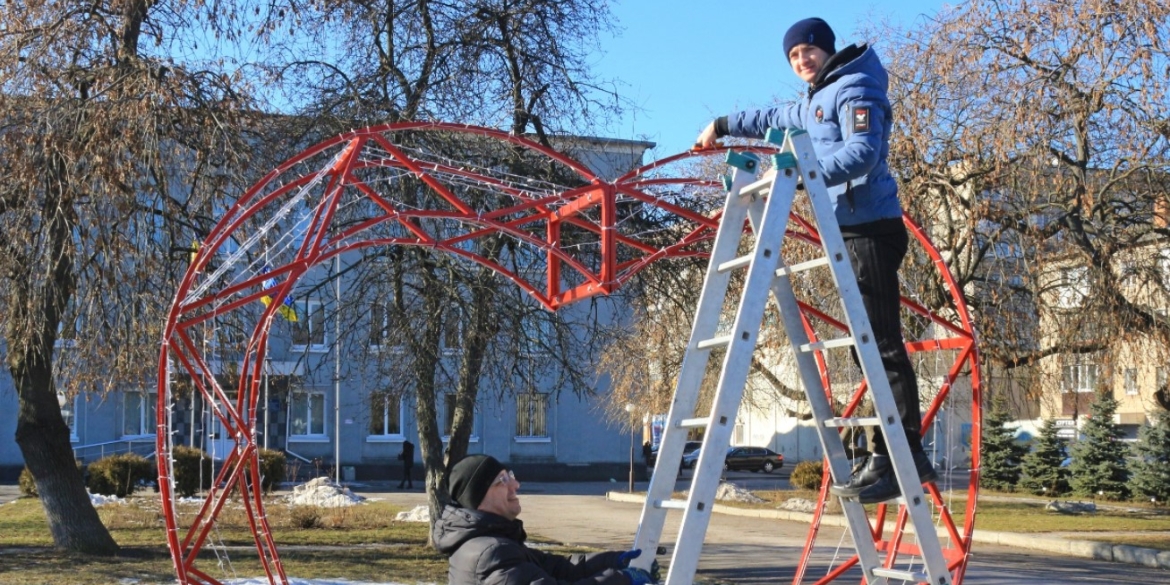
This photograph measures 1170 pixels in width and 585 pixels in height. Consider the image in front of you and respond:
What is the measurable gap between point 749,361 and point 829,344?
0.47 meters


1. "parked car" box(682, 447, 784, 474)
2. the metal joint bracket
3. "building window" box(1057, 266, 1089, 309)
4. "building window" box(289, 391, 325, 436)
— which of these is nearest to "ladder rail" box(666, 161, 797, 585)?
the metal joint bracket

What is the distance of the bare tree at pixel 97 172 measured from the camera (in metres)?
10.9

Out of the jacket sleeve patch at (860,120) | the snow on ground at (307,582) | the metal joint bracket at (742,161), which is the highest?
the jacket sleeve patch at (860,120)

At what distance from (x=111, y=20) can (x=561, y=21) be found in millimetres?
5125

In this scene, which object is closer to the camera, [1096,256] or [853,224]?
[853,224]

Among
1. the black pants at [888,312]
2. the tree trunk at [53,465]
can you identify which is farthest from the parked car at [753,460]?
the black pants at [888,312]

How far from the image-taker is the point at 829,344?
4.34 m

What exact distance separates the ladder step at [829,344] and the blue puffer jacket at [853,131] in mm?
569

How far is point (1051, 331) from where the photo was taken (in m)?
17.8

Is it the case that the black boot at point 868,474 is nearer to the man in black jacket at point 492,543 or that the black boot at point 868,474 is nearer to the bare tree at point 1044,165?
the man in black jacket at point 492,543

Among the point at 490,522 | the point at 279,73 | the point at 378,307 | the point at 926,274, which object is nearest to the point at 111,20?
the point at 279,73

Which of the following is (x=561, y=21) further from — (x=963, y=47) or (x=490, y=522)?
(x=490, y=522)

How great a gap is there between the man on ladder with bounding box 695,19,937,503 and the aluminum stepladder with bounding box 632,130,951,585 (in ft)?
0.50

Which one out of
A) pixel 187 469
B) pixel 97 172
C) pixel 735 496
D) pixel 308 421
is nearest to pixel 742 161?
pixel 97 172
